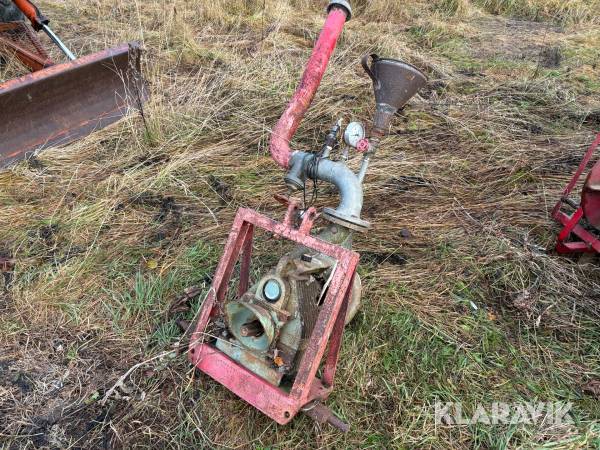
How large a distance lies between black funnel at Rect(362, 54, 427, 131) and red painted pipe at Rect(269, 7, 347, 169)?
0.21 metres

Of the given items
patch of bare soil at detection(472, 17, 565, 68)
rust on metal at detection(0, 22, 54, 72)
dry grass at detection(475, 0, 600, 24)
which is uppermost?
rust on metal at detection(0, 22, 54, 72)

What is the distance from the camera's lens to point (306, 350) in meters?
1.68

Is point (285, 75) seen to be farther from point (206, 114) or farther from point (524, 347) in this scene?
point (524, 347)

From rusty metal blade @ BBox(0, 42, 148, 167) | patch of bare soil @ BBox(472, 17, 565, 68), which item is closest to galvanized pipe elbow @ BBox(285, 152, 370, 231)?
rusty metal blade @ BBox(0, 42, 148, 167)

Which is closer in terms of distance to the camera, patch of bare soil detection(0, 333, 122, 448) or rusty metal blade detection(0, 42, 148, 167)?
patch of bare soil detection(0, 333, 122, 448)

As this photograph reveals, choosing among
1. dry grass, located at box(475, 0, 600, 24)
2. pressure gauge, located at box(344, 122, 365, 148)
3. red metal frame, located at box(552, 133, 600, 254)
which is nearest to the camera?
pressure gauge, located at box(344, 122, 365, 148)

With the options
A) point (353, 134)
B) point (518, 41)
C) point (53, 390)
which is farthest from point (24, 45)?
point (518, 41)

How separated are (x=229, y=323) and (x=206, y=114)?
2.32 m

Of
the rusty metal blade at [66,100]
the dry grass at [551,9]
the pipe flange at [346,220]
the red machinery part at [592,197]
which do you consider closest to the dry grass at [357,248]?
the rusty metal blade at [66,100]
